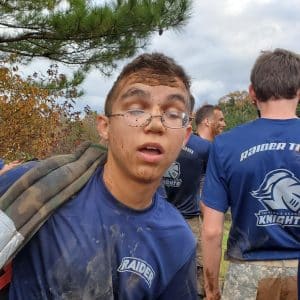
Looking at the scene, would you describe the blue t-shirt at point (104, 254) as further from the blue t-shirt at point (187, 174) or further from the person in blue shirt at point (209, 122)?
the person in blue shirt at point (209, 122)

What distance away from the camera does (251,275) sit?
261cm

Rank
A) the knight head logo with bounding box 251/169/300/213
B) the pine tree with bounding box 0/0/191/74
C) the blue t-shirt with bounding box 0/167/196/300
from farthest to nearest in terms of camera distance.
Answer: the pine tree with bounding box 0/0/191/74 → the knight head logo with bounding box 251/169/300/213 → the blue t-shirt with bounding box 0/167/196/300

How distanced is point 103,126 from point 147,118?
19 centimetres

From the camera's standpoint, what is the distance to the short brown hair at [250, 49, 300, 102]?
2656 mm

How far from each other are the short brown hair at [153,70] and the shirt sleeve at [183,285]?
0.49 m

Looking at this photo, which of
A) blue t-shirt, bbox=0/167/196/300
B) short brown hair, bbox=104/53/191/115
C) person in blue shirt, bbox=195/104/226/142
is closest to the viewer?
blue t-shirt, bbox=0/167/196/300

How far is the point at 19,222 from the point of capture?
4.59 ft

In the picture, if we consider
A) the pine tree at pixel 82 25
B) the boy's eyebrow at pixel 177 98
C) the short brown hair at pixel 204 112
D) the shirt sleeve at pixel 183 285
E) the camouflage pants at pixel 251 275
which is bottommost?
the camouflage pants at pixel 251 275

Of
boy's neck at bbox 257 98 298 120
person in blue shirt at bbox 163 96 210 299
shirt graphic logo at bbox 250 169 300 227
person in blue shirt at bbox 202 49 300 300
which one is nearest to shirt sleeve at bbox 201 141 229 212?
person in blue shirt at bbox 202 49 300 300

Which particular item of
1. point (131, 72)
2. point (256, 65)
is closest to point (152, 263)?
point (131, 72)

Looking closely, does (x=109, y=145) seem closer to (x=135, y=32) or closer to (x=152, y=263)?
(x=152, y=263)

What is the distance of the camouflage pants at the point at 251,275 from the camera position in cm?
258

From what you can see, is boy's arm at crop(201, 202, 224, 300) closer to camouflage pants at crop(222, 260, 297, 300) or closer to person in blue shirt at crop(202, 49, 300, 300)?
person in blue shirt at crop(202, 49, 300, 300)

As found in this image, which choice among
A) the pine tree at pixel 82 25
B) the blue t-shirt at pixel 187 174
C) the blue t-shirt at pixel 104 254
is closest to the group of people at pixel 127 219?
the blue t-shirt at pixel 104 254
